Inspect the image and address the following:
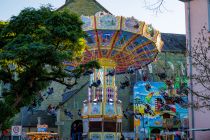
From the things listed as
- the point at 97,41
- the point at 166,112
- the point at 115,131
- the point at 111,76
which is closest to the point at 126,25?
the point at 97,41

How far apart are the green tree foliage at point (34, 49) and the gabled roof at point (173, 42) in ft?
134

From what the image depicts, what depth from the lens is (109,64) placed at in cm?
4012

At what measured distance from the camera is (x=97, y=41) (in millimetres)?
38281

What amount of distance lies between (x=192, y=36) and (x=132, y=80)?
37757 millimetres

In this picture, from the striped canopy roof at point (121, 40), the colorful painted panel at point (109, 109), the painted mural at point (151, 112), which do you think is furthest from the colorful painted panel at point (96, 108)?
the painted mural at point (151, 112)

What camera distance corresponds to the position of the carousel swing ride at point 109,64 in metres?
37.8

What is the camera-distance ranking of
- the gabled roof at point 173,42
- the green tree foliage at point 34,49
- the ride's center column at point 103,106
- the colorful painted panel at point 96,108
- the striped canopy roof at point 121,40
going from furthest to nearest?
the gabled roof at point 173,42 → the colorful painted panel at point 96,108 → the ride's center column at point 103,106 → the striped canopy roof at point 121,40 → the green tree foliage at point 34,49

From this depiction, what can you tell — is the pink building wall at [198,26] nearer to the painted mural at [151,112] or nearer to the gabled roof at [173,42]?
the painted mural at [151,112]

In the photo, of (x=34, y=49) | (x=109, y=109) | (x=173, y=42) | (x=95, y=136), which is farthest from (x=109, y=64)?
(x=173, y=42)

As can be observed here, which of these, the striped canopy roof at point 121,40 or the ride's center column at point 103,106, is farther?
the ride's center column at point 103,106

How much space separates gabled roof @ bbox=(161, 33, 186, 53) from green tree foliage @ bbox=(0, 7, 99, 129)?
40.7 m

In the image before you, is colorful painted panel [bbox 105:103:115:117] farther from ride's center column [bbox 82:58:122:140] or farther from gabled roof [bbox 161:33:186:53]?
gabled roof [bbox 161:33:186:53]

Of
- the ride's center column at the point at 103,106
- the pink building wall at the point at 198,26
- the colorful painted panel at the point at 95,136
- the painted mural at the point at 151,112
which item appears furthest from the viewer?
the painted mural at the point at 151,112

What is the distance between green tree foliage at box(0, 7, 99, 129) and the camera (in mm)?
21391
